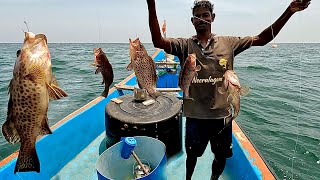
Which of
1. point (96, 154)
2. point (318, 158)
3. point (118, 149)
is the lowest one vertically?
point (318, 158)

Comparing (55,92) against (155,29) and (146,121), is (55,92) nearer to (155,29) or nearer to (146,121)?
(155,29)

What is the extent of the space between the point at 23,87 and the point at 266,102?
12.5 meters

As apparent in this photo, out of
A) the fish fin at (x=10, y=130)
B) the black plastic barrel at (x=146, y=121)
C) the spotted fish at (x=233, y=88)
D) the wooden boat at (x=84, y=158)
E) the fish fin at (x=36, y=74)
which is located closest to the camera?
the fish fin at (x=36, y=74)

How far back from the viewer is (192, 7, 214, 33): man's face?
307 cm

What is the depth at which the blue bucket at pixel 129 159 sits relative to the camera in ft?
9.95

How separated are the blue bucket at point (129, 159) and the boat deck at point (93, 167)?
120 centimetres

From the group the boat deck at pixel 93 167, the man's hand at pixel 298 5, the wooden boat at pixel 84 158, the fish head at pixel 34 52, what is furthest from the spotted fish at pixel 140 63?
the boat deck at pixel 93 167

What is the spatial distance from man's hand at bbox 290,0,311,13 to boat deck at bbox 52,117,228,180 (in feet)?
9.07

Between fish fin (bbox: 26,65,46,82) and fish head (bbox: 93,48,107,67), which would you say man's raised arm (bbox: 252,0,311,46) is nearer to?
fish head (bbox: 93,48,107,67)

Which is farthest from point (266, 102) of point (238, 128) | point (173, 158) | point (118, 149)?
point (118, 149)

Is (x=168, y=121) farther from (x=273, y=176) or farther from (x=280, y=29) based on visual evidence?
(x=280, y=29)

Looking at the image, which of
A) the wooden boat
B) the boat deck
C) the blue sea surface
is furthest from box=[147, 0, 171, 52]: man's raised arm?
the boat deck

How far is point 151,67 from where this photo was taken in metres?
2.79

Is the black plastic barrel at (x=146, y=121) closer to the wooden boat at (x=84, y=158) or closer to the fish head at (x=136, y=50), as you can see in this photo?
the wooden boat at (x=84, y=158)
